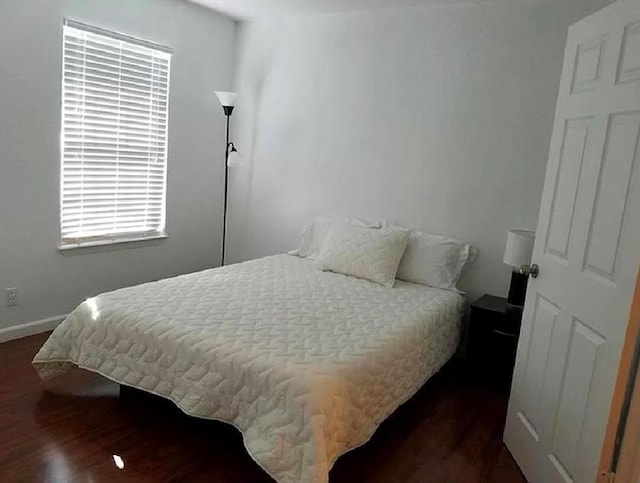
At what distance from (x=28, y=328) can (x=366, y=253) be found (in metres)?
2.33

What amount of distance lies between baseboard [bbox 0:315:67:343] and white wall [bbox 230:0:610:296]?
1719 mm

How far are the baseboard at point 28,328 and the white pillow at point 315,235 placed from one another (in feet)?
5.87

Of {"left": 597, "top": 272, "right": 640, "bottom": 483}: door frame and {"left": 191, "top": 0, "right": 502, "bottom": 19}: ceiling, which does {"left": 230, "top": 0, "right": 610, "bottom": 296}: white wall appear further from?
{"left": 597, "top": 272, "right": 640, "bottom": 483}: door frame

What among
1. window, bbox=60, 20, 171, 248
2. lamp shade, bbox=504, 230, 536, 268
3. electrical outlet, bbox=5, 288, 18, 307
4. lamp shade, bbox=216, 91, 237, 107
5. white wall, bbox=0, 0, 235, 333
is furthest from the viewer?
lamp shade, bbox=216, 91, 237, 107

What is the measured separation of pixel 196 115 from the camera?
4164mm

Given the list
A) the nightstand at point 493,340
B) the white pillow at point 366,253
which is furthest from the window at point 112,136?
the nightstand at point 493,340

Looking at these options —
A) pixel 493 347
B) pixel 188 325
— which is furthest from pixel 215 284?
pixel 493 347

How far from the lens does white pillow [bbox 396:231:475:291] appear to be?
11.0ft

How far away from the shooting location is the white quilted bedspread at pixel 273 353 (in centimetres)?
183

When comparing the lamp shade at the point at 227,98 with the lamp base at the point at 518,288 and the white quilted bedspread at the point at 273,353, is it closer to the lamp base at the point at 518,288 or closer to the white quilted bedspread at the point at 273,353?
the white quilted bedspread at the point at 273,353

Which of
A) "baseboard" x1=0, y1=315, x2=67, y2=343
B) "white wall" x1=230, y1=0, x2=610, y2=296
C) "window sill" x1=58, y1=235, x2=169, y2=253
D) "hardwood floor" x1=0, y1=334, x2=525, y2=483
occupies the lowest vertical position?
"hardwood floor" x1=0, y1=334, x2=525, y2=483

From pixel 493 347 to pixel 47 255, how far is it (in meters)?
3.02

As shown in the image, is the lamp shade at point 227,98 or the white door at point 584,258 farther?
the lamp shade at point 227,98

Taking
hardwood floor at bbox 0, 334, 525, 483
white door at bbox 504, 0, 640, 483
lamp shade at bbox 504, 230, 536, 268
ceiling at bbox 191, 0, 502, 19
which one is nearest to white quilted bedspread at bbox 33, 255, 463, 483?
hardwood floor at bbox 0, 334, 525, 483
